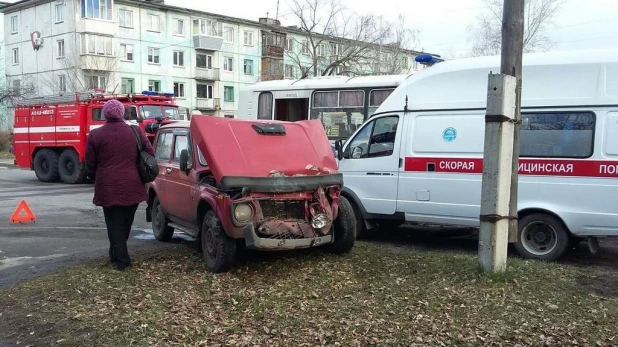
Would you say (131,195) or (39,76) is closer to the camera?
(131,195)

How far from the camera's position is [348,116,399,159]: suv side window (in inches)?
348

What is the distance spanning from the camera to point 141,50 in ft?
154

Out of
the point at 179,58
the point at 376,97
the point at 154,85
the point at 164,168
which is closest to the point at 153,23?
the point at 179,58

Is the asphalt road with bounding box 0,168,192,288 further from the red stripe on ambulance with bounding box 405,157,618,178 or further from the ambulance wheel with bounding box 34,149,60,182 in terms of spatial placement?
the ambulance wheel with bounding box 34,149,60,182

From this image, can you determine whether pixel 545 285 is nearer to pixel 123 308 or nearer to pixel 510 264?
pixel 510 264

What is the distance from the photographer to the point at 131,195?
6.45 metres

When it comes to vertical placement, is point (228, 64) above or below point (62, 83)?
above

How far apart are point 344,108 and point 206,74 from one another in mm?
38576

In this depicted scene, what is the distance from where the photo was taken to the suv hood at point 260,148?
21.2ft

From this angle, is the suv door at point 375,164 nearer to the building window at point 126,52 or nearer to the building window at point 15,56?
the building window at point 126,52

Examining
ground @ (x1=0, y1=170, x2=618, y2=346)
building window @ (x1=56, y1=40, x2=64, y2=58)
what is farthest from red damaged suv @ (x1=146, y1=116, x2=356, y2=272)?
building window @ (x1=56, y1=40, x2=64, y2=58)

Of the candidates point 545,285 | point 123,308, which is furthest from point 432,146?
point 123,308

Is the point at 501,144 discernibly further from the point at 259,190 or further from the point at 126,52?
the point at 126,52

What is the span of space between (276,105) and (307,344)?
11.9 m
